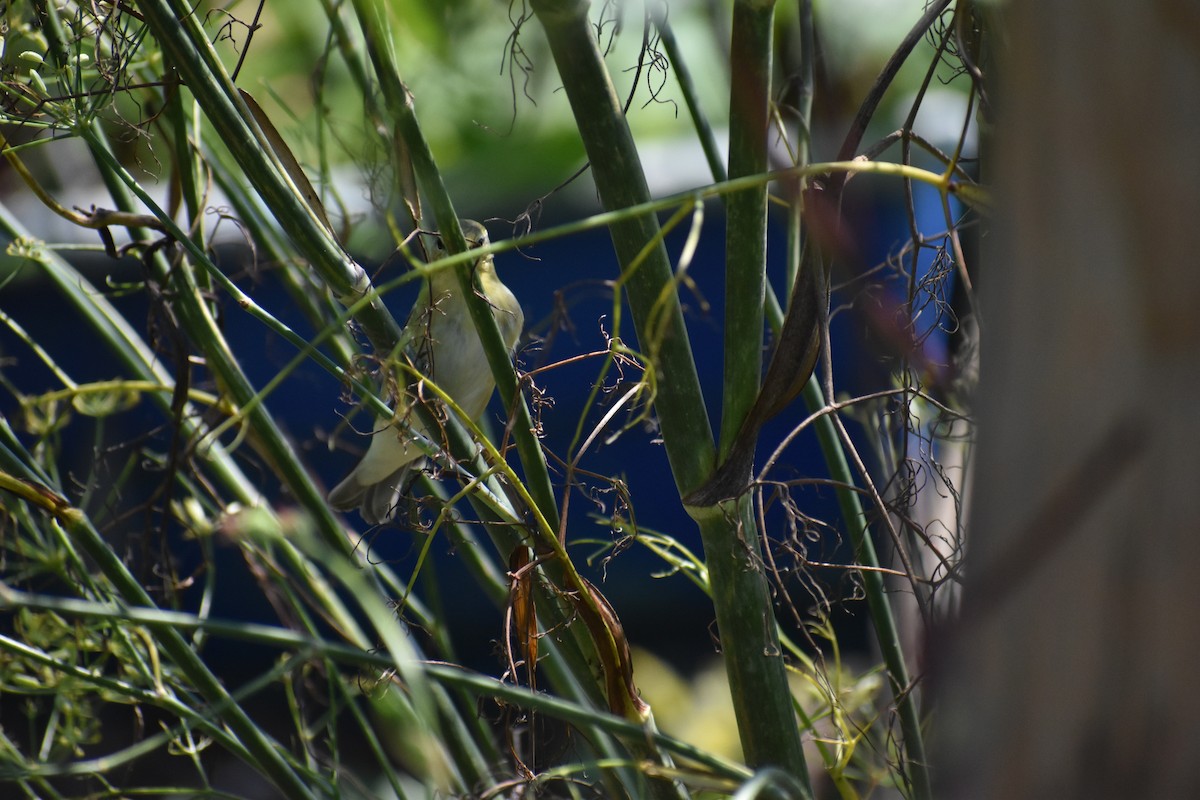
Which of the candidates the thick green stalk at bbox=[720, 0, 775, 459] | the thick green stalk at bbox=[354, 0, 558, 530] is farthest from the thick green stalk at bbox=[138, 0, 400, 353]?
the thick green stalk at bbox=[720, 0, 775, 459]

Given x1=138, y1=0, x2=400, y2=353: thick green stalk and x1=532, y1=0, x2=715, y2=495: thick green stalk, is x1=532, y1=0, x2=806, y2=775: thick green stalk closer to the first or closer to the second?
x1=532, y1=0, x2=715, y2=495: thick green stalk

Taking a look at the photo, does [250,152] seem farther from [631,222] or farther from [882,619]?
[882,619]

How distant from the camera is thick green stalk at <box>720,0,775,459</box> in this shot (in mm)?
472

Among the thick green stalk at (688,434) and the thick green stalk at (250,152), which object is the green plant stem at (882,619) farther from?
the thick green stalk at (250,152)

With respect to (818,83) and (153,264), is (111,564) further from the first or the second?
(818,83)

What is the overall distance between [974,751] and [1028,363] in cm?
8

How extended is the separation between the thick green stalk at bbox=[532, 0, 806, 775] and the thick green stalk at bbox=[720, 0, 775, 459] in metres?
0.02

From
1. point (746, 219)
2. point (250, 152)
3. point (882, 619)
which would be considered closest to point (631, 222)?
point (746, 219)

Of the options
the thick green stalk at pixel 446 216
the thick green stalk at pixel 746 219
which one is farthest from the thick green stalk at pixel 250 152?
the thick green stalk at pixel 746 219

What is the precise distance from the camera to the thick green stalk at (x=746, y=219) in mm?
472

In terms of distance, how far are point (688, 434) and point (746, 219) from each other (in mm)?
108

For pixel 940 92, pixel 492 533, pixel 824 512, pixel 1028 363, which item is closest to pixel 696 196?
pixel 1028 363

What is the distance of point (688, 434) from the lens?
21.0 inches

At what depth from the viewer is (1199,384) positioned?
20 centimetres
